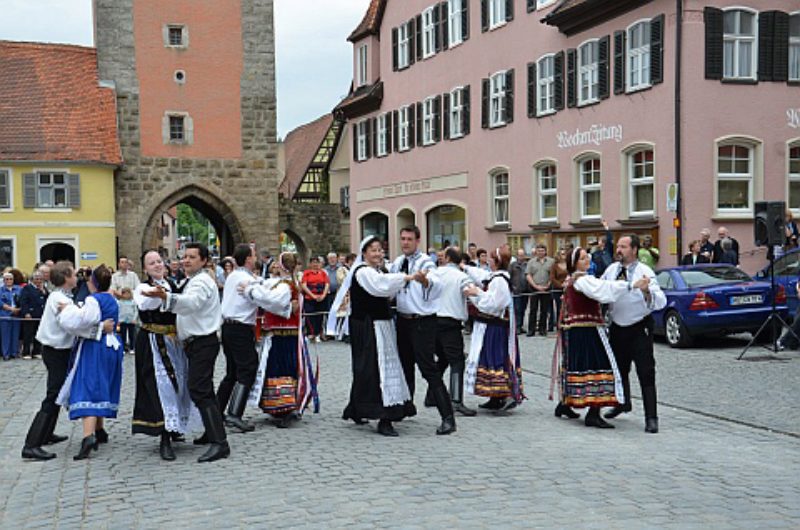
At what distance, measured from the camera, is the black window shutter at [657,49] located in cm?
2178

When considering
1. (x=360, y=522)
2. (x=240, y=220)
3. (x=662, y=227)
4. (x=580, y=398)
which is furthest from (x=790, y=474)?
(x=240, y=220)

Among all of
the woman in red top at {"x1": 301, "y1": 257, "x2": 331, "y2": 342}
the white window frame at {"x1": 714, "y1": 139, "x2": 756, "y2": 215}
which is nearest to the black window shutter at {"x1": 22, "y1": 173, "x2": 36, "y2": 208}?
the woman in red top at {"x1": 301, "y1": 257, "x2": 331, "y2": 342}

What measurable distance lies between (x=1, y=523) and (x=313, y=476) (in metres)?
2.18

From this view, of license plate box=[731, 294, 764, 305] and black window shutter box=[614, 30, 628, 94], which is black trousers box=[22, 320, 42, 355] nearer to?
license plate box=[731, 294, 764, 305]

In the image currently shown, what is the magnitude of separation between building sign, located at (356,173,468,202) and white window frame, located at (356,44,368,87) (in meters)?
4.46

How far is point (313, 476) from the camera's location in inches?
288

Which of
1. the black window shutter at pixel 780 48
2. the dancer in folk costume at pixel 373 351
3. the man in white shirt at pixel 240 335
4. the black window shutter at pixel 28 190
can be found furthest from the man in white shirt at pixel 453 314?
the black window shutter at pixel 28 190

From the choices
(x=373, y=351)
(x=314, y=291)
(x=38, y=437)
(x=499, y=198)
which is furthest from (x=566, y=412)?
Answer: (x=499, y=198)

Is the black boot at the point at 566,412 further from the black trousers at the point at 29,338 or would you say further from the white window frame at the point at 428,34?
the white window frame at the point at 428,34

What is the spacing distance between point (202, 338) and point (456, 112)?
80.0ft

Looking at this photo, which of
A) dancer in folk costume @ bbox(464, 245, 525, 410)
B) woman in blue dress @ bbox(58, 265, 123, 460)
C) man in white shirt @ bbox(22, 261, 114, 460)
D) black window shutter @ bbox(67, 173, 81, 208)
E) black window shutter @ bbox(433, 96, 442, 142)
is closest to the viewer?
woman in blue dress @ bbox(58, 265, 123, 460)

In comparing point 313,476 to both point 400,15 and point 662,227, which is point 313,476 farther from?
point 400,15

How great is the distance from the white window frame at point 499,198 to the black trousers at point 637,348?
19.4 meters

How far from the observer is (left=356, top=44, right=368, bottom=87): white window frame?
3916 cm
